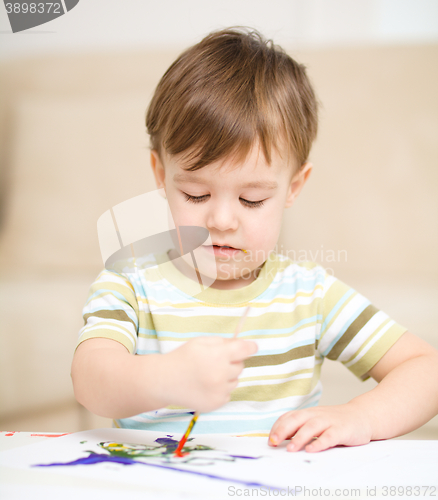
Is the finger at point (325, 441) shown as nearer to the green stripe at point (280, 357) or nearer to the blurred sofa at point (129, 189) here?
the green stripe at point (280, 357)

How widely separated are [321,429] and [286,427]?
0.04 meters

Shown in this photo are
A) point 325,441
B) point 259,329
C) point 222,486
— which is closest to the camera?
point 222,486

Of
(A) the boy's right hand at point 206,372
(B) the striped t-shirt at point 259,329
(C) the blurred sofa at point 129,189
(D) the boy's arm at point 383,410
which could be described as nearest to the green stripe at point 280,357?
(B) the striped t-shirt at point 259,329

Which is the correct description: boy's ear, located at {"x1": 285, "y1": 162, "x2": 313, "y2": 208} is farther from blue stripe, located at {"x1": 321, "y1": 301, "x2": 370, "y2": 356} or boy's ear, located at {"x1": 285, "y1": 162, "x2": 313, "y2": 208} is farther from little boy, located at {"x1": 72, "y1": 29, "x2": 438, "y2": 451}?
blue stripe, located at {"x1": 321, "y1": 301, "x2": 370, "y2": 356}

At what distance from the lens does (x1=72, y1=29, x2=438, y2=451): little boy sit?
60 cm

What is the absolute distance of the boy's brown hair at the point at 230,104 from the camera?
0.63 metres

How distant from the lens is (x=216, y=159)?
62cm

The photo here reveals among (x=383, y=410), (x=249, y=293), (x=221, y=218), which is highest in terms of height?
(x=221, y=218)

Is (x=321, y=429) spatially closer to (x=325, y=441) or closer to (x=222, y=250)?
(x=325, y=441)

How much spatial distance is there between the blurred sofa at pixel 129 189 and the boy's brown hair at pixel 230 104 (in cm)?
35

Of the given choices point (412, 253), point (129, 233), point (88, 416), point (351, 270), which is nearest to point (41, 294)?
point (88, 416)

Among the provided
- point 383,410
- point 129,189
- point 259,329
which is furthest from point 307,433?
point 129,189

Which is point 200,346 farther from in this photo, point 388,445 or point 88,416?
point 88,416

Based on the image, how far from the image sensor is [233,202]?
633mm
